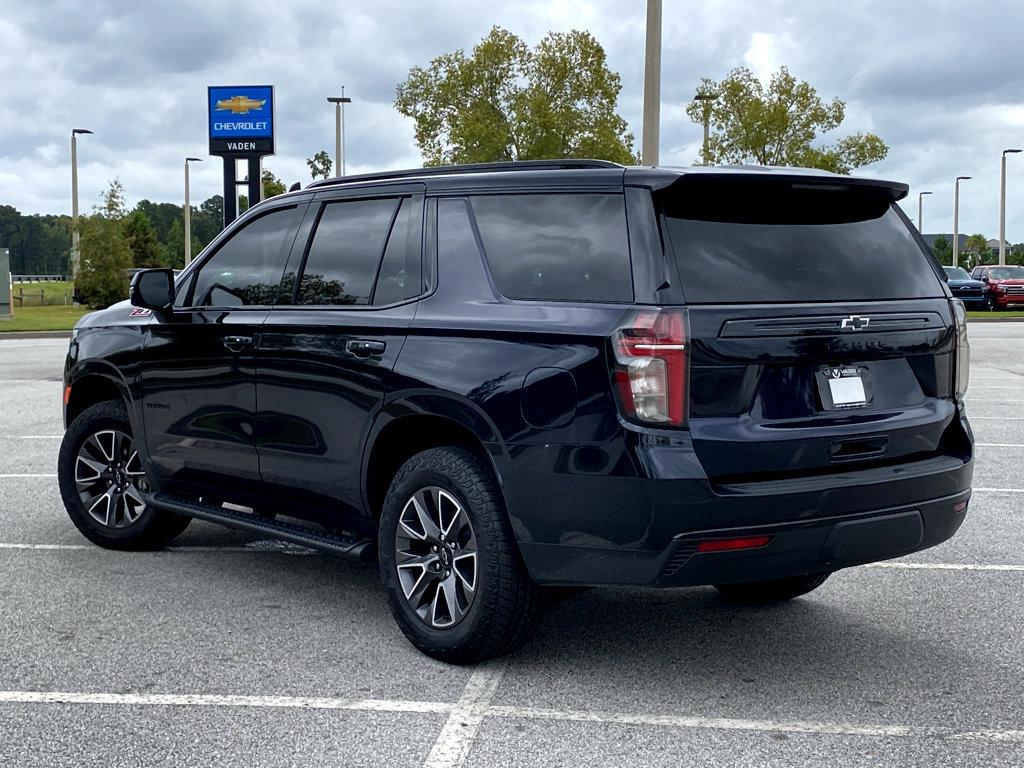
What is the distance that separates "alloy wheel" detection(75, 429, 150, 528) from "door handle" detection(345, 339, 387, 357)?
2069mm

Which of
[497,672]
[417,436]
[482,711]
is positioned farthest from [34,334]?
[482,711]

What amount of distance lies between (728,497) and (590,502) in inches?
18.0

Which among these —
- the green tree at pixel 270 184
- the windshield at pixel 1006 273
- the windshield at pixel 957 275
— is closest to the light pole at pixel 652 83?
the windshield at pixel 957 275

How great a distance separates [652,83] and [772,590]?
12278mm

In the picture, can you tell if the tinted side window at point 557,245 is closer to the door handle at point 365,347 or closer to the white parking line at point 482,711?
the door handle at point 365,347

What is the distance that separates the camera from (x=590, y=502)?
441cm

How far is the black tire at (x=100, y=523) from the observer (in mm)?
6875

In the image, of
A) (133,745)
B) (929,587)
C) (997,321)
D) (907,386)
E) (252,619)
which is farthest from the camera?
(997,321)

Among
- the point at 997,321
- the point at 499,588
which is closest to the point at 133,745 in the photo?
the point at 499,588

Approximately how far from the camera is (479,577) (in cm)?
472

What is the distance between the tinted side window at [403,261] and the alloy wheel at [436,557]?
817 mm

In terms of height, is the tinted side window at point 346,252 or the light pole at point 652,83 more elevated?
the light pole at point 652,83

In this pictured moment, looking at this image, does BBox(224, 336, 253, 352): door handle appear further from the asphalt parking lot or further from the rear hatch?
the rear hatch

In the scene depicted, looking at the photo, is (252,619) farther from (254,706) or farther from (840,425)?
(840,425)
